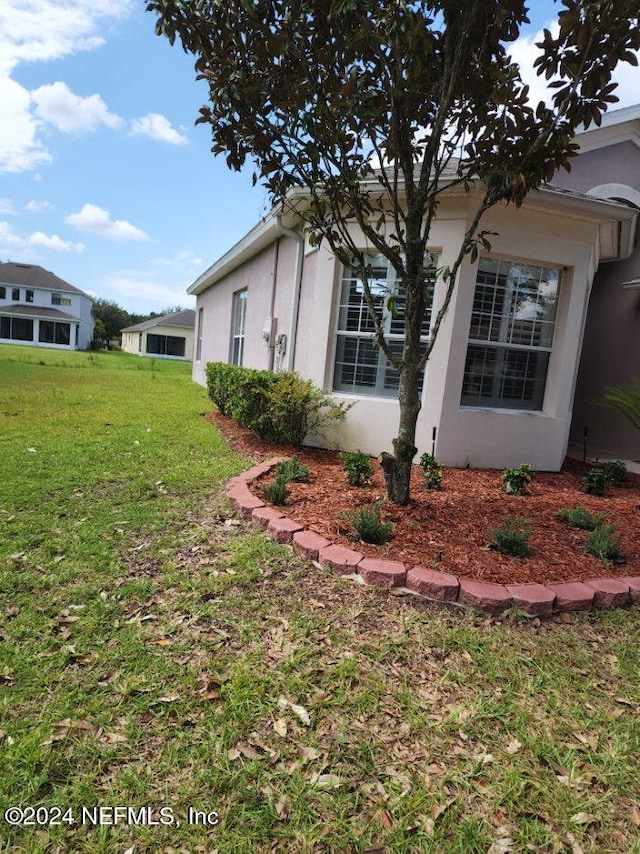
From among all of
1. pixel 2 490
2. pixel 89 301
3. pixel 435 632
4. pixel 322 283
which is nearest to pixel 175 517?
pixel 2 490

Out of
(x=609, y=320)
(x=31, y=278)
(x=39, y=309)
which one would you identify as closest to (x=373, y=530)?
(x=609, y=320)

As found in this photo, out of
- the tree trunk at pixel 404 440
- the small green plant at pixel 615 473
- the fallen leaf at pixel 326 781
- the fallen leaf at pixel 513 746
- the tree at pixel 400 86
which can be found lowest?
the fallen leaf at pixel 326 781

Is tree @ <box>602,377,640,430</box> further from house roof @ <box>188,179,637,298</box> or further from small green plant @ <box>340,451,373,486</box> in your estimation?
small green plant @ <box>340,451,373,486</box>

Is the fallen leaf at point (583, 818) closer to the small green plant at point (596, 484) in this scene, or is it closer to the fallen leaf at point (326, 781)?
the fallen leaf at point (326, 781)

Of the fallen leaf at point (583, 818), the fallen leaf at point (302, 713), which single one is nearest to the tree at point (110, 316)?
the fallen leaf at point (302, 713)

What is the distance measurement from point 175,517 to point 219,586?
3.88 ft

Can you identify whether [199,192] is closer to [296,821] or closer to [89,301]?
[296,821]

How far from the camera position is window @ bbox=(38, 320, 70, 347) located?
43.0 meters

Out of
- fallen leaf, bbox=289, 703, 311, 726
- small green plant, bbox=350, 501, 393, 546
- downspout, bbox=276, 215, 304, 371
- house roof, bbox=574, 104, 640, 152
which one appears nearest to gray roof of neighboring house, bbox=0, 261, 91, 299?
downspout, bbox=276, 215, 304, 371

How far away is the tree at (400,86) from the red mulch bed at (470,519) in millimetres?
1186

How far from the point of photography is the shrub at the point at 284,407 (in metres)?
6.00

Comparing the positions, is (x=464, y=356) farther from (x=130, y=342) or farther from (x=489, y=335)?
(x=130, y=342)

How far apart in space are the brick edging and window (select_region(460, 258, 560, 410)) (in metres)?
3.47

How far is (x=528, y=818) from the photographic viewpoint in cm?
156
